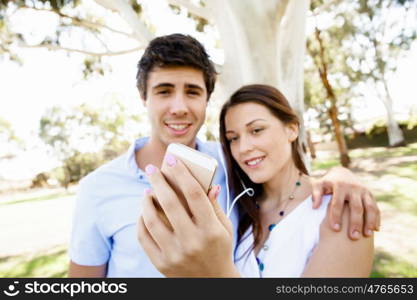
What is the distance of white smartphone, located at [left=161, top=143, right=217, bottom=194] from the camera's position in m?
0.67

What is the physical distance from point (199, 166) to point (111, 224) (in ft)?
2.68

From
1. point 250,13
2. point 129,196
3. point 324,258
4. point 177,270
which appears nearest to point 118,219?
point 129,196

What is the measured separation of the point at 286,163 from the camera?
1566mm

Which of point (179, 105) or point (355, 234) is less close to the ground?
point (179, 105)

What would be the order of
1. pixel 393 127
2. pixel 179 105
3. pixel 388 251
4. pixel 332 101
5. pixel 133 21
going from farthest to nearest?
pixel 393 127, pixel 332 101, pixel 388 251, pixel 133 21, pixel 179 105

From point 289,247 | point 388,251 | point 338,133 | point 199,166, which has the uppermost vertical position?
point 338,133

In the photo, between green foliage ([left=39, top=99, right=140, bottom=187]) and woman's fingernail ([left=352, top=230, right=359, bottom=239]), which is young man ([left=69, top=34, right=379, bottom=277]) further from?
green foliage ([left=39, top=99, right=140, bottom=187])

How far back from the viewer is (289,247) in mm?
1203

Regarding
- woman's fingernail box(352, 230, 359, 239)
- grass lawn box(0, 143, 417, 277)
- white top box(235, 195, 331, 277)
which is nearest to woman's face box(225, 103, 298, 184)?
white top box(235, 195, 331, 277)

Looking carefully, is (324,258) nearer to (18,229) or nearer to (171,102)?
(171,102)

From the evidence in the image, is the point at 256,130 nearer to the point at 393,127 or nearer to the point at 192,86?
the point at 192,86

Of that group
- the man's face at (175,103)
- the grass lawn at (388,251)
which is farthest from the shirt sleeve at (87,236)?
the grass lawn at (388,251)

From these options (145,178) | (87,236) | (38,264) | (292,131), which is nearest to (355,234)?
(292,131)

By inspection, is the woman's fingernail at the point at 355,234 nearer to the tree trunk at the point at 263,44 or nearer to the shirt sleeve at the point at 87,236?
the shirt sleeve at the point at 87,236
